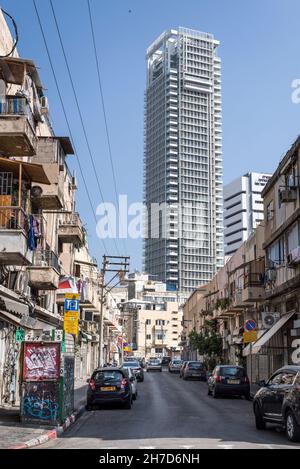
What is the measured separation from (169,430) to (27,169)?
30.8 ft

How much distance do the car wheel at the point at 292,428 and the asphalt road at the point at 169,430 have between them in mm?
204

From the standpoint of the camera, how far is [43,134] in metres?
32.6

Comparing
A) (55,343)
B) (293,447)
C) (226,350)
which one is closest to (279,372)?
(293,447)

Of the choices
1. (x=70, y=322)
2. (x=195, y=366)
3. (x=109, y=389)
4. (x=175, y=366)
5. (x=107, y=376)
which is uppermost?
(x=70, y=322)

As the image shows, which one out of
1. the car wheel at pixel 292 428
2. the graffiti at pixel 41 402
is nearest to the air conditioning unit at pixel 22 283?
the graffiti at pixel 41 402

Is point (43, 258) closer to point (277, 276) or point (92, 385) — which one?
point (92, 385)

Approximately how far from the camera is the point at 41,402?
54.0ft

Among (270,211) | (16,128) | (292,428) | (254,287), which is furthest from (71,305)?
(270,211)


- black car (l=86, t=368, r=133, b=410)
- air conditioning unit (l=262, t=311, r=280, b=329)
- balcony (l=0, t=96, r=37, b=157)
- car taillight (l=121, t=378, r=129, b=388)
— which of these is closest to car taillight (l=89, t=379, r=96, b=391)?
black car (l=86, t=368, r=133, b=410)

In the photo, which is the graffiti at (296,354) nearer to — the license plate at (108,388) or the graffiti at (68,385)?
the license plate at (108,388)

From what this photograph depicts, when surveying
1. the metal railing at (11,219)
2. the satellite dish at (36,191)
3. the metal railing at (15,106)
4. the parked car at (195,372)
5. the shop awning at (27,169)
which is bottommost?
the parked car at (195,372)

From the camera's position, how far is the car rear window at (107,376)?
2258 centimetres

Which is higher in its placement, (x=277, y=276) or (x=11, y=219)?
(x=11, y=219)
